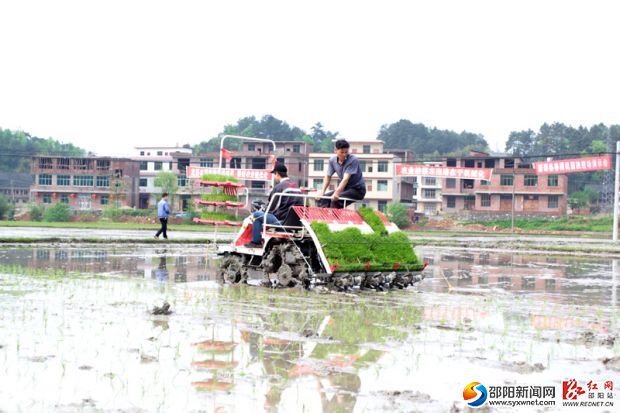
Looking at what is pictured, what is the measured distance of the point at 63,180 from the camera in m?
96.8

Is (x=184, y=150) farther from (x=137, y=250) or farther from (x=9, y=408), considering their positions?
(x=9, y=408)

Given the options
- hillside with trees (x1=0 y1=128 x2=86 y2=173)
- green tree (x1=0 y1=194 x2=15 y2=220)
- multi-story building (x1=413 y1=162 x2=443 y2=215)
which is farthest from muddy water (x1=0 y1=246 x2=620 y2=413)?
hillside with trees (x1=0 y1=128 x2=86 y2=173)

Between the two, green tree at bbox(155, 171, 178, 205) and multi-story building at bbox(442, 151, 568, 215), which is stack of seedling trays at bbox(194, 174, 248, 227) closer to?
multi-story building at bbox(442, 151, 568, 215)

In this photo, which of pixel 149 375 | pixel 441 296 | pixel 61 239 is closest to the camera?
pixel 149 375

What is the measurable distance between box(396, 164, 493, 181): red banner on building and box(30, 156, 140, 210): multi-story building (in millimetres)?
50480

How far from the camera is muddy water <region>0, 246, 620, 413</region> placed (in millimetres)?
5816

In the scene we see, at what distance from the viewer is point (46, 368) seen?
6.50m

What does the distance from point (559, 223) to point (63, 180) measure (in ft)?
188

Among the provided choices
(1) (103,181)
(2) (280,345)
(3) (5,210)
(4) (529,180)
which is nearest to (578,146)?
(4) (529,180)

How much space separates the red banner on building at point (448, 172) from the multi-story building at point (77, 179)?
166 ft

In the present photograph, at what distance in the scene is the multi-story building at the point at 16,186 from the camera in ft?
378

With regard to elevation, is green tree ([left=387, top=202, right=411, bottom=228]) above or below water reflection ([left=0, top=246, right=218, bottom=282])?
above

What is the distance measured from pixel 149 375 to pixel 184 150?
11370cm

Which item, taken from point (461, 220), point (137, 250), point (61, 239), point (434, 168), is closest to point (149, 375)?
point (137, 250)
